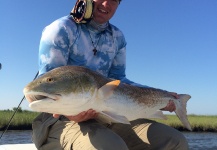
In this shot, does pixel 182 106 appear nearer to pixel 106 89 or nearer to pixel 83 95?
pixel 106 89

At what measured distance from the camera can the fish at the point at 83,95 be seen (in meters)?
2.74

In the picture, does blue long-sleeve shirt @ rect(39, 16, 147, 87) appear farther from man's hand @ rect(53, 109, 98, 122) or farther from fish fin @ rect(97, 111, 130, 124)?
fish fin @ rect(97, 111, 130, 124)

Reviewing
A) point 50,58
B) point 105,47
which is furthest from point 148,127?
point 50,58

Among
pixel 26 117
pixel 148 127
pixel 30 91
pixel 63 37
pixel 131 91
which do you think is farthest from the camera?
pixel 26 117

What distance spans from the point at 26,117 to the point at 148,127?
2498cm

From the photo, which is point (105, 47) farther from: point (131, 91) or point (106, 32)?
point (131, 91)

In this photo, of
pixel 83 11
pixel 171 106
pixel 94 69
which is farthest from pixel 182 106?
pixel 83 11

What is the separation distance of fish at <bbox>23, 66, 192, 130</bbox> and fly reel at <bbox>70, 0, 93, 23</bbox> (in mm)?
980

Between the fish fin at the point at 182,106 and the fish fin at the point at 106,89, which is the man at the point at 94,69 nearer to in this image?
the fish fin at the point at 182,106

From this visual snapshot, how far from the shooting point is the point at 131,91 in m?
3.44

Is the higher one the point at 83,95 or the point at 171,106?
the point at 83,95

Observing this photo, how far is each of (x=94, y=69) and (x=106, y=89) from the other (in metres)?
1.06

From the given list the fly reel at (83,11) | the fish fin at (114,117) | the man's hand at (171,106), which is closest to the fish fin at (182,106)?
the man's hand at (171,106)

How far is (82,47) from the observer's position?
3912mm
